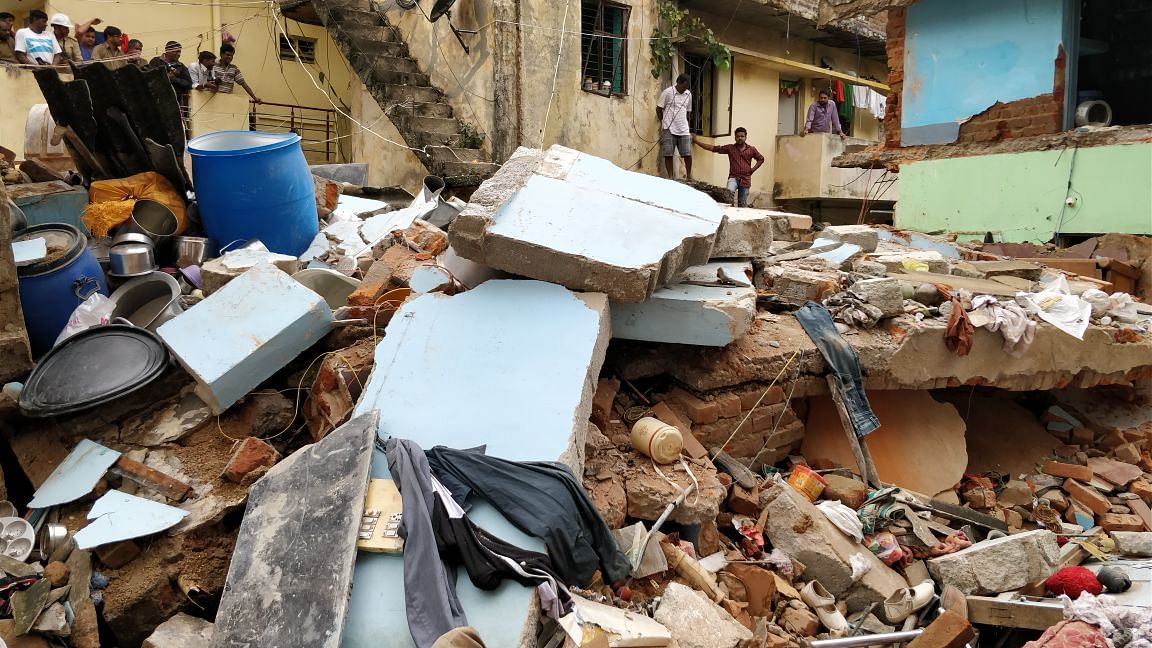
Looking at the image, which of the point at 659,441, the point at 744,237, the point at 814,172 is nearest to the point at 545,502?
the point at 659,441

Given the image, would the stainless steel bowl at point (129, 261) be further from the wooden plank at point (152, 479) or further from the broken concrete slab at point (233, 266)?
the wooden plank at point (152, 479)

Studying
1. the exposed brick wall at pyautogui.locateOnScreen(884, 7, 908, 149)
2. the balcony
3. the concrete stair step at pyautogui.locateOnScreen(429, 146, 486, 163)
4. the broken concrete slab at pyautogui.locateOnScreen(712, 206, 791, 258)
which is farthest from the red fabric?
the balcony

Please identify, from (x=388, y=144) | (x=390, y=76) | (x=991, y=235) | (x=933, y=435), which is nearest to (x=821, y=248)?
(x=933, y=435)

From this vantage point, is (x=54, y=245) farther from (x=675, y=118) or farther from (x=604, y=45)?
(x=675, y=118)

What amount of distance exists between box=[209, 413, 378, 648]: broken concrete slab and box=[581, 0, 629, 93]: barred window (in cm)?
985

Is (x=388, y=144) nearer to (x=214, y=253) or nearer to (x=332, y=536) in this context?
(x=214, y=253)

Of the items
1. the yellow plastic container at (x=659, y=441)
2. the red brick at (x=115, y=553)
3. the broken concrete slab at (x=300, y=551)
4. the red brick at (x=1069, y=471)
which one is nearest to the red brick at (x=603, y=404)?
the yellow plastic container at (x=659, y=441)

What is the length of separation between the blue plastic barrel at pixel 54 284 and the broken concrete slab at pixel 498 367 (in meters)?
2.28

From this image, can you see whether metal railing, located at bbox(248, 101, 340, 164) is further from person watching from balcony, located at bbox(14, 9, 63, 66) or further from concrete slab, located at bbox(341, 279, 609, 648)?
concrete slab, located at bbox(341, 279, 609, 648)

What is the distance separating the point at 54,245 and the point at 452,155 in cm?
608

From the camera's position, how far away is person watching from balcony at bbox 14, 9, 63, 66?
9.18m

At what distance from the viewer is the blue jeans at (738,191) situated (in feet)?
39.7

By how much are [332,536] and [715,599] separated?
1696mm

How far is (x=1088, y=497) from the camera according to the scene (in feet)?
16.1
